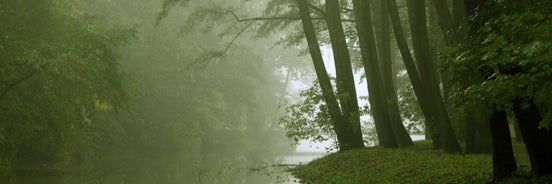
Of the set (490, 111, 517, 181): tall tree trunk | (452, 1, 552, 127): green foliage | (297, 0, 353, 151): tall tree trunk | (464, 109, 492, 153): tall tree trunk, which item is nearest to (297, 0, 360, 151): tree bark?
(297, 0, 353, 151): tall tree trunk

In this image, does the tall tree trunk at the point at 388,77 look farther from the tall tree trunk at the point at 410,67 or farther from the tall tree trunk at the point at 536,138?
the tall tree trunk at the point at 536,138

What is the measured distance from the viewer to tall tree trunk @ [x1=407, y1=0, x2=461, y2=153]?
10883mm

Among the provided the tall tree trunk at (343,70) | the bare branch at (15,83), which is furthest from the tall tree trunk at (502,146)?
the bare branch at (15,83)

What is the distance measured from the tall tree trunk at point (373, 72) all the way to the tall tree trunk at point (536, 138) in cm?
742

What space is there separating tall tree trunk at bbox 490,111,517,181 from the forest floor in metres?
0.16

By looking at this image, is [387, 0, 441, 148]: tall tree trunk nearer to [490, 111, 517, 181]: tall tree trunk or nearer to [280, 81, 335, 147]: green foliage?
[280, 81, 335, 147]: green foliage

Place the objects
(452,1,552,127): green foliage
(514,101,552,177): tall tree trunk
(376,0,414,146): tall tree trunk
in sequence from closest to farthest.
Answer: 1. (452,1,552,127): green foliage
2. (514,101,552,177): tall tree trunk
3. (376,0,414,146): tall tree trunk

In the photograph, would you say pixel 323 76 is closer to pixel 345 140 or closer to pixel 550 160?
pixel 345 140

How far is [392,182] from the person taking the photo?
336 inches

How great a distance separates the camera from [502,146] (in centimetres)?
654

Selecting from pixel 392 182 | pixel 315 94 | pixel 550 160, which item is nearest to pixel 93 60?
pixel 315 94

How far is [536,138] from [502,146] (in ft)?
1.93

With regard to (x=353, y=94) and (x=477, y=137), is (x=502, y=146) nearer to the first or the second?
(x=477, y=137)

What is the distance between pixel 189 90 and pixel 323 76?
18.2 m
